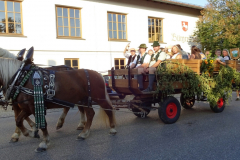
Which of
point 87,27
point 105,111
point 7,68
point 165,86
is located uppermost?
point 87,27

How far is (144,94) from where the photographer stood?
5.38 meters

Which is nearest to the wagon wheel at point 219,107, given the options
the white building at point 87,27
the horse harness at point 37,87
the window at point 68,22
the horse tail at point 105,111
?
the horse tail at point 105,111

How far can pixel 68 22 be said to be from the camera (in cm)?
1126

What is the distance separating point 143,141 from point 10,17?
8.81 m

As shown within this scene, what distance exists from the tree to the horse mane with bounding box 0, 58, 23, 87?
1242cm

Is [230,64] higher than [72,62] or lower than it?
lower

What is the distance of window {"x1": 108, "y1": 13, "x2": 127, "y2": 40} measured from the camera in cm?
1243

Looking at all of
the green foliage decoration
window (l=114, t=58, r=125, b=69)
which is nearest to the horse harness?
the green foliage decoration

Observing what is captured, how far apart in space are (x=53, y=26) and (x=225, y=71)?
8072 millimetres


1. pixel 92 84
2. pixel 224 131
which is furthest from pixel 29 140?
pixel 224 131

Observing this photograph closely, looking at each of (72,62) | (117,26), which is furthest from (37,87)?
(117,26)

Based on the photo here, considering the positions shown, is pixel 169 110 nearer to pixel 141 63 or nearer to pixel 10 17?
pixel 141 63

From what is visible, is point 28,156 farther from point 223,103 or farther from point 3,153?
point 223,103

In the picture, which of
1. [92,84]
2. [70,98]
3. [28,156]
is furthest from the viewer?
[92,84]
